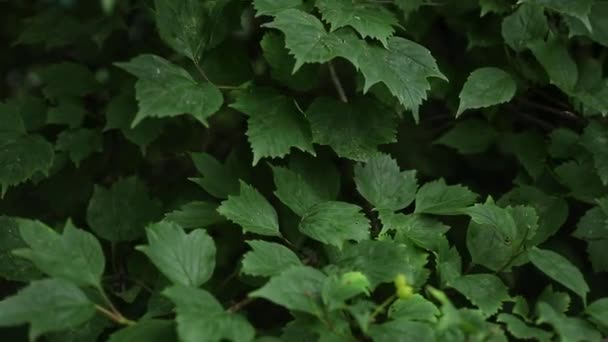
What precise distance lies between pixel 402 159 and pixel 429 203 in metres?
0.78

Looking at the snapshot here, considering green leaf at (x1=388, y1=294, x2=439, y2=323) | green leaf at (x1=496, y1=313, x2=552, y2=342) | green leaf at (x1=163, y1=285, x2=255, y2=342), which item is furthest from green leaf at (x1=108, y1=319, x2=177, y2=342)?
green leaf at (x1=496, y1=313, x2=552, y2=342)

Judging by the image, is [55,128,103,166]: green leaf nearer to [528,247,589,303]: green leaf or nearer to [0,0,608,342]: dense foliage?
[0,0,608,342]: dense foliage

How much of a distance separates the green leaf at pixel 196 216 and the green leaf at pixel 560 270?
72 centimetres

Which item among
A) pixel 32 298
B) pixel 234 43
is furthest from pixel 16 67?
pixel 32 298

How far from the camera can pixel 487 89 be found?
1.87 m

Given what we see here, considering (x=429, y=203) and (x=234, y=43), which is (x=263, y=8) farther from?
(x=429, y=203)

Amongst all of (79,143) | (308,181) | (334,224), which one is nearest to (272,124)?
(308,181)

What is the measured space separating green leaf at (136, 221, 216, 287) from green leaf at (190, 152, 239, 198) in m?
0.38

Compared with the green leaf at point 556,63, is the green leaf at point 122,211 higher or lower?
lower

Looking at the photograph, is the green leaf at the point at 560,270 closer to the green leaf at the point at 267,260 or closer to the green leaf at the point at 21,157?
the green leaf at the point at 267,260

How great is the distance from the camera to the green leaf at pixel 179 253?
1425 mm

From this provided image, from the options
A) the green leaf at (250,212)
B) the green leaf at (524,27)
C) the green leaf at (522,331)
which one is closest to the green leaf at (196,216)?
the green leaf at (250,212)

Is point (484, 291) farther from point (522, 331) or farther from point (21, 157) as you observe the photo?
point (21, 157)

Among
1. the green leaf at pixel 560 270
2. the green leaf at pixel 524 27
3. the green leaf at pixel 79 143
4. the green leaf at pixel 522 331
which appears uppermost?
the green leaf at pixel 524 27
